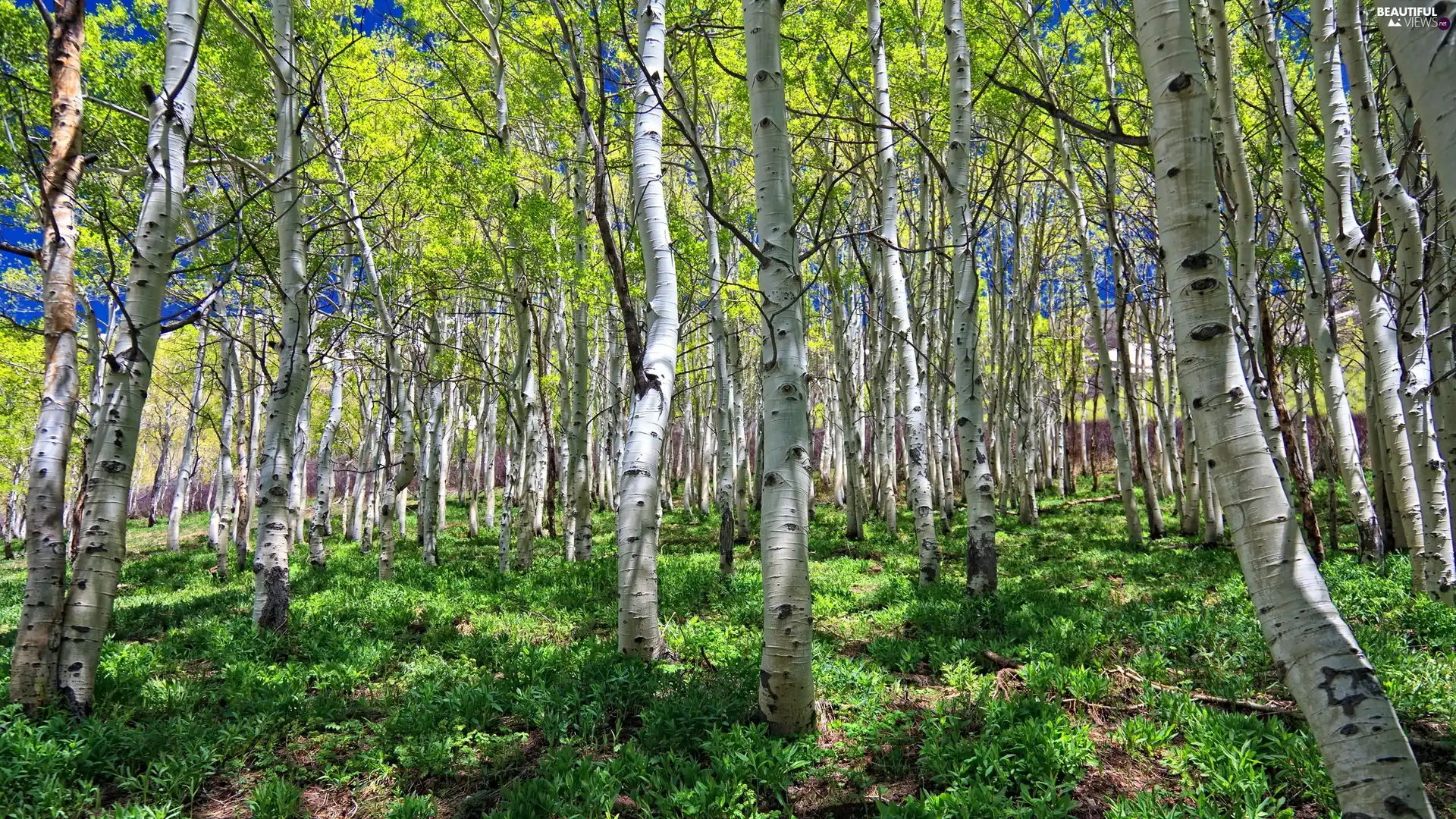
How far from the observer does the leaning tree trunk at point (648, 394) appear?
4.61 m

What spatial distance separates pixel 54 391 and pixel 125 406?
A: 307mm

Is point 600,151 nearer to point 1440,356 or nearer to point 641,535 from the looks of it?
point 641,535

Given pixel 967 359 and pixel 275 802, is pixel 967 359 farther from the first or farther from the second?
pixel 275 802

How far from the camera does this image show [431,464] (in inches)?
419

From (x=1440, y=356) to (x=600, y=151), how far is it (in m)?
7.13

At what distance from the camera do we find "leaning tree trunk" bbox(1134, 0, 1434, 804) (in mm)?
1735

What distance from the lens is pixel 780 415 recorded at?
344cm

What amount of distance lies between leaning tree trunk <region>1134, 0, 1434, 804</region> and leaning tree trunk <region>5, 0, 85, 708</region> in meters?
5.35

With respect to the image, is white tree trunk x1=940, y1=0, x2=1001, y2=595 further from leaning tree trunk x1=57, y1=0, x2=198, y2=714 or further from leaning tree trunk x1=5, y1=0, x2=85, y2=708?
leaning tree trunk x1=5, y1=0, x2=85, y2=708

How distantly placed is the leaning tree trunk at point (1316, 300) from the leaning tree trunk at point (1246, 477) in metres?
5.21

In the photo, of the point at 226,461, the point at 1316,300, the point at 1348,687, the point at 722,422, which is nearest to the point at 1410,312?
the point at 1316,300

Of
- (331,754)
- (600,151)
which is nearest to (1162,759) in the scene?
(331,754)

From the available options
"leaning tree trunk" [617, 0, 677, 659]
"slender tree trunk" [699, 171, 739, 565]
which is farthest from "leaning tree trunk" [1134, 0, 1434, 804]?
"slender tree trunk" [699, 171, 739, 565]

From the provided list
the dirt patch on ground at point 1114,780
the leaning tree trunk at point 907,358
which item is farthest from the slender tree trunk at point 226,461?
the dirt patch on ground at point 1114,780
